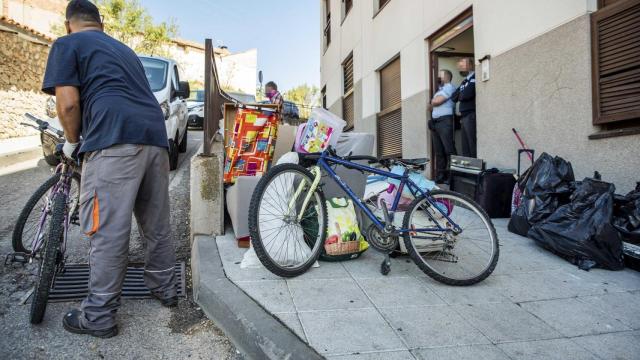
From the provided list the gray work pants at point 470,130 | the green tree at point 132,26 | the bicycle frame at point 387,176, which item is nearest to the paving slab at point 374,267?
the bicycle frame at point 387,176

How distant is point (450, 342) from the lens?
201cm

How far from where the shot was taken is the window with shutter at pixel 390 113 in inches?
320

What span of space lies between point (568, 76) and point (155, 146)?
404 cm


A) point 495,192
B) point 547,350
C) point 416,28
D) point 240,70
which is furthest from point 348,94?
point 240,70

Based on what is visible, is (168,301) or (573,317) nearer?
(573,317)

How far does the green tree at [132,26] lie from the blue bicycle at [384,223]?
20217 millimetres

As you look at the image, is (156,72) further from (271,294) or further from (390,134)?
(271,294)

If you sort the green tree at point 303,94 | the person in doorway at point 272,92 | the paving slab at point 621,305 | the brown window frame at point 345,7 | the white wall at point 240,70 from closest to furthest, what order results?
the paving slab at point 621,305 < the person in doorway at point 272,92 < the brown window frame at point 345,7 < the white wall at point 240,70 < the green tree at point 303,94

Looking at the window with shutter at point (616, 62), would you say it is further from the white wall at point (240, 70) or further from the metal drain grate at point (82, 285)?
the white wall at point (240, 70)

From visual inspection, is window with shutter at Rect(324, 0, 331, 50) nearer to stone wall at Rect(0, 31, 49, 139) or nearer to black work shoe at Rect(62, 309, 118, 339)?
stone wall at Rect(0, 31, 49, 139)

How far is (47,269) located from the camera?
2.25m

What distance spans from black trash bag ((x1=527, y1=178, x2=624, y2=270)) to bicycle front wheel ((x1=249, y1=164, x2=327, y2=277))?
2.03m

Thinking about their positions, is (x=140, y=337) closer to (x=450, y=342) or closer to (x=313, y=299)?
(x=313, y=299)

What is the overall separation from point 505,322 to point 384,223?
1053mm
